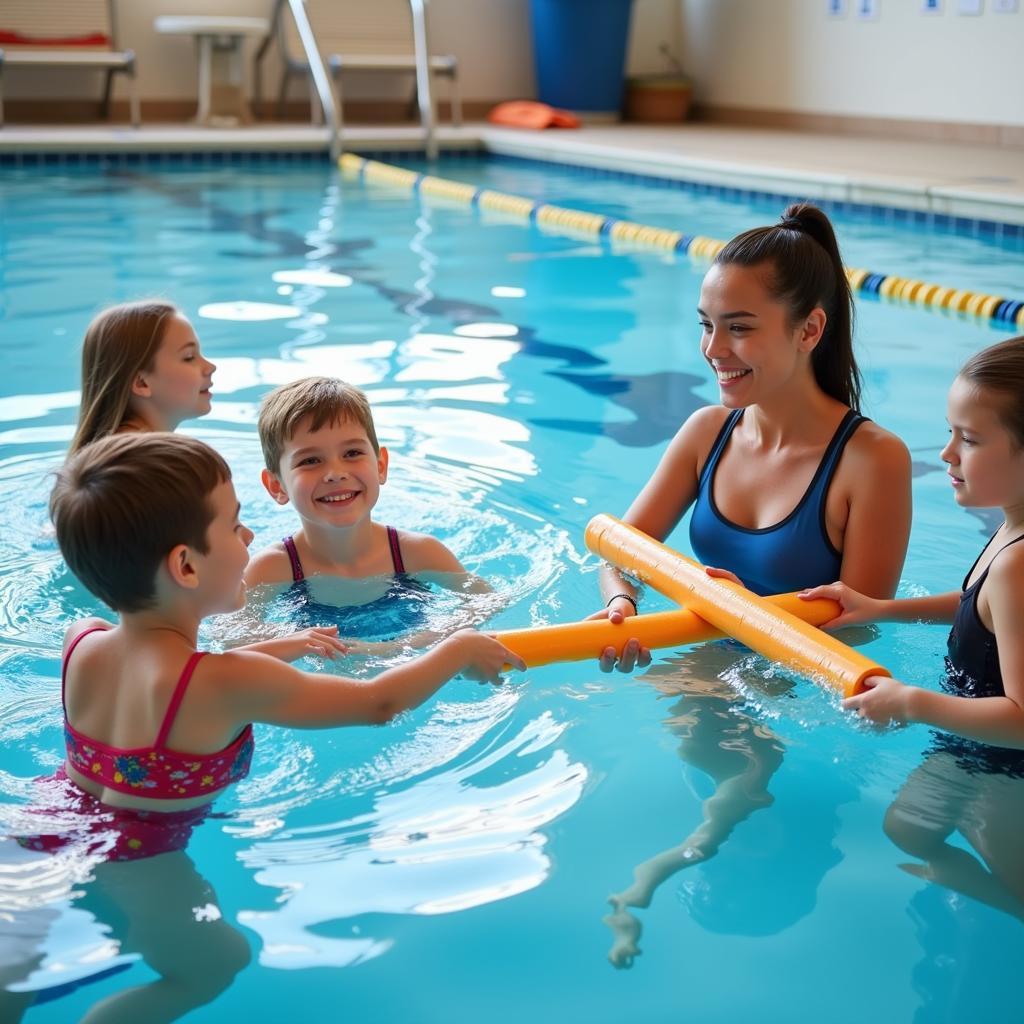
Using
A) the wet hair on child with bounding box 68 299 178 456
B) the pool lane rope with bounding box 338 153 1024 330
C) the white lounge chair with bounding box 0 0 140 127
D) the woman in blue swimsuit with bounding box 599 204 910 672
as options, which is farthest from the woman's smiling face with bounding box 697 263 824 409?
the white lounge chair with bounding box 0 0 140 127

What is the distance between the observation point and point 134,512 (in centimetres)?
214

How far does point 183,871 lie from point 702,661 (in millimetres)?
1250

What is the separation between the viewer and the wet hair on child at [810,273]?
2.91m

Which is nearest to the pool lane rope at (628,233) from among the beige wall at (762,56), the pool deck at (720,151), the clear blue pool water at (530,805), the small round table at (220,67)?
the pool deck at (720,151)

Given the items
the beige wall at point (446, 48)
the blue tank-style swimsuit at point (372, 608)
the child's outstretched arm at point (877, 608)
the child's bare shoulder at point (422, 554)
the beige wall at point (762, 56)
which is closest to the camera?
the child's outstretched arm at point (877, 608)

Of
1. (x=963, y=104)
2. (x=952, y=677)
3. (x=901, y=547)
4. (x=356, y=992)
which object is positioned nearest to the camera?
(x=356, y=992)

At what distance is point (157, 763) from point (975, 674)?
1.44m

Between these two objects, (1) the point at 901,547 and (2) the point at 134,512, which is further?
(1) the point at 901,547

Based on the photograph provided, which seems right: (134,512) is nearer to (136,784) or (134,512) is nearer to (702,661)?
(136,784)

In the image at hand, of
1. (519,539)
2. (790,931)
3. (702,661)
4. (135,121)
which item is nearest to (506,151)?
(135,121)

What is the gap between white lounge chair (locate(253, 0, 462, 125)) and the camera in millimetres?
14453

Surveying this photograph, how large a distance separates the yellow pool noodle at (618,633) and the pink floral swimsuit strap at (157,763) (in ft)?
1.85

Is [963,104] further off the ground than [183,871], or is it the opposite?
[963,104]

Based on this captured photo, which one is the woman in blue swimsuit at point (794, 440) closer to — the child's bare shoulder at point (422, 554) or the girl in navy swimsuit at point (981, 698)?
the girl in navy swimsuit at point (981, 698)
